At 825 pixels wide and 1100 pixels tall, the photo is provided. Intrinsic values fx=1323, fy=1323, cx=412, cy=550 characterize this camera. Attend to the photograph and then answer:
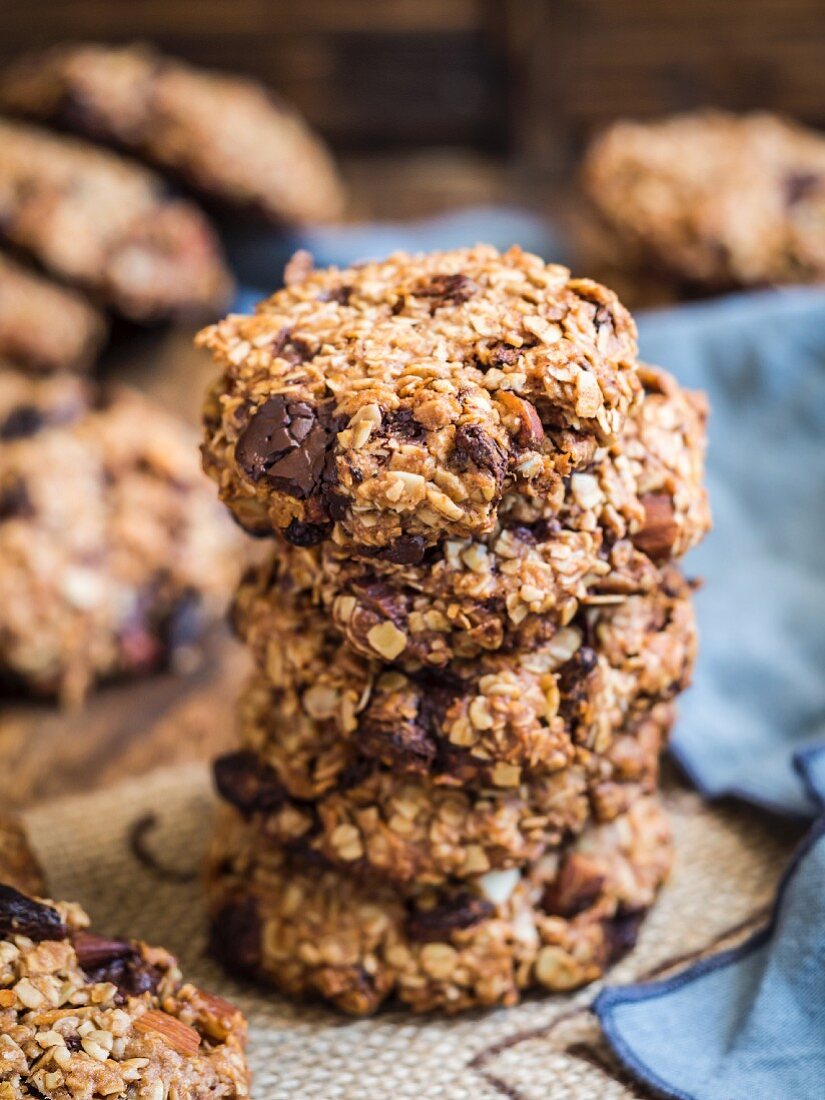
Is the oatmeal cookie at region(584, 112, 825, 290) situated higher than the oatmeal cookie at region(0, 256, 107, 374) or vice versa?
the oatmeal cookie at region(584, 112, 825, 290)

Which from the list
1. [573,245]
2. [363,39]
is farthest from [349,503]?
[363,39]

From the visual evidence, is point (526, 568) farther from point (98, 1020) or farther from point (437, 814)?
point (98, 1020)

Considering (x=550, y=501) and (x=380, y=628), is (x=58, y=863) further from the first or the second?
(x=550, y=501)

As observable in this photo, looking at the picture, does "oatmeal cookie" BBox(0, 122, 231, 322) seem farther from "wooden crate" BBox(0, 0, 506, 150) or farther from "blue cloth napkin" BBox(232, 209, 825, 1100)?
"wooden crate" BBox(0, 0, 506, 150)

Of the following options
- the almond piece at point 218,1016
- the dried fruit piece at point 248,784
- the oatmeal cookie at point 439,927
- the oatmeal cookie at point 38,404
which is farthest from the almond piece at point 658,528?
the oatmeal cookie at point 38,404

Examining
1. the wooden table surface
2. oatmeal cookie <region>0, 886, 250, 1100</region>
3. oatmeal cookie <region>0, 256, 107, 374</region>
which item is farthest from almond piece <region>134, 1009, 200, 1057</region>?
oatmeal cookie <region>0, 256, 107, 374</region>

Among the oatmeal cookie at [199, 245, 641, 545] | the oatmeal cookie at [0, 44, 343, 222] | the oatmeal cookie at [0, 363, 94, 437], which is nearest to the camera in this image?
the oatmeal cookie at [199, 245, 641, 545]
